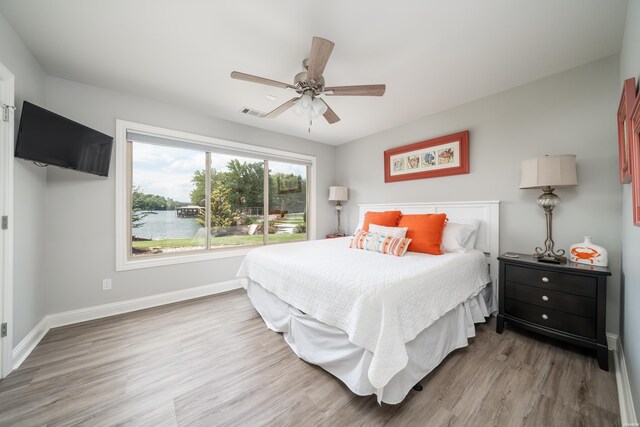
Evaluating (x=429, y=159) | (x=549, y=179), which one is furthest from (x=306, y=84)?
(x=549, y=179)

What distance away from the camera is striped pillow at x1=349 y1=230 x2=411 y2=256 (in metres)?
2.40

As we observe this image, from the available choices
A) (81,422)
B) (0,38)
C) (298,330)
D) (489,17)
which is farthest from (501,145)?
(0,38)

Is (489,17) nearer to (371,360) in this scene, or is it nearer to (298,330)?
(371,360)

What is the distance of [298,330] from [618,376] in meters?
2.27

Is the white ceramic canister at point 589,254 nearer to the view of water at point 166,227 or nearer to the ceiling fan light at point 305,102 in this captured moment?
the ceiling fan light at point 305,102

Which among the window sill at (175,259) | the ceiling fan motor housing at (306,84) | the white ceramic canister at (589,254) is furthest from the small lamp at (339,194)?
the white ceramic canister at (589,254)

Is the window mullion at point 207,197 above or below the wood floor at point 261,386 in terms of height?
above

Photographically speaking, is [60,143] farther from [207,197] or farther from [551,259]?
[551,259]

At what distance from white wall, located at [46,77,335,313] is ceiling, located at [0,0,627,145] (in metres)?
0.20

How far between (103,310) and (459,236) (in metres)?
4.07

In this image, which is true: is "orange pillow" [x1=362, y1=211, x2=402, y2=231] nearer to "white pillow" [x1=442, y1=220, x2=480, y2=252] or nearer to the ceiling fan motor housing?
"white pillow" [x1=442, y1=220, x2=480, y2=252]

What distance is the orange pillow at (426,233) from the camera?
2.43 meters

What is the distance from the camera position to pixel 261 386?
1600 millimetres

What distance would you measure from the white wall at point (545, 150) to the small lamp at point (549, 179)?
0.53 ft
